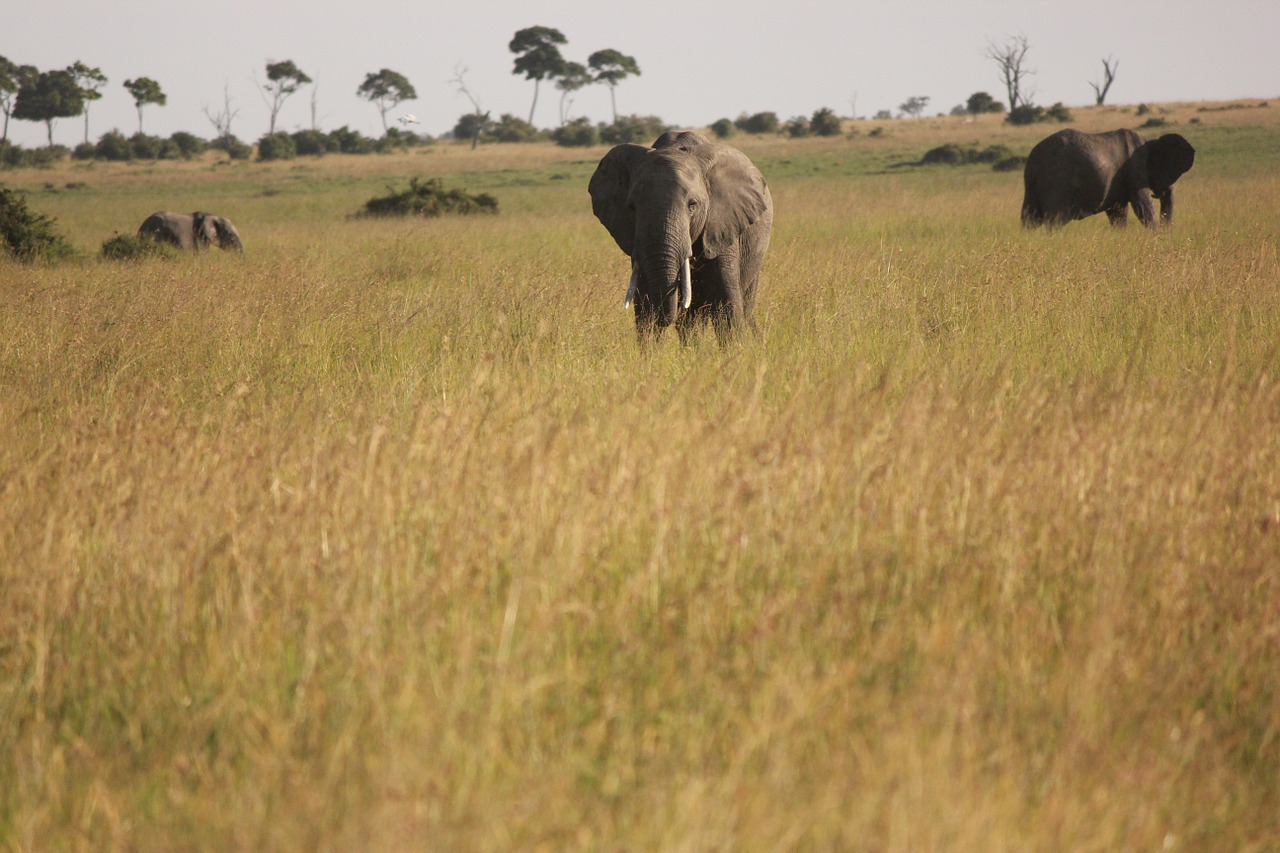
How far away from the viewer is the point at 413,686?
87.0 inches

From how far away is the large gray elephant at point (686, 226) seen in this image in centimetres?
600

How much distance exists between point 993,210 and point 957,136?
87.9 feet

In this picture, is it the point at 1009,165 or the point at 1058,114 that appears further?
the point at 1058,114

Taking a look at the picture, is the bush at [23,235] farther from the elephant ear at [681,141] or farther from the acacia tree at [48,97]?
the acacia tree at [48,97]

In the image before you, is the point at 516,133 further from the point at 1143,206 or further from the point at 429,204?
the point at 1143,206

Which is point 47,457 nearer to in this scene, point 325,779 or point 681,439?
point 681,439

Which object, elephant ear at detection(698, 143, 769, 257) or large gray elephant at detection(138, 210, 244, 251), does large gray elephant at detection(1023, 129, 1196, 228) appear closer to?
elephant ear at detection(698, 143, 769, 257)

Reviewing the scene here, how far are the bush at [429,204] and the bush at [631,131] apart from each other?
24567mm

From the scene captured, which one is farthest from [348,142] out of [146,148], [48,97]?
[48,97]

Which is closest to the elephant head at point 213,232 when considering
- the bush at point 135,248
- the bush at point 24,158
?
the bush at point 135,248

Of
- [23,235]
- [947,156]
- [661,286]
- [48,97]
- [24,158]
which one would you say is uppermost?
[48,97]

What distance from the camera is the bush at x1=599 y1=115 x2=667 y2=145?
47812 millimetres

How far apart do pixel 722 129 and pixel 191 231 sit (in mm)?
39009

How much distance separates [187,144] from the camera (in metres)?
57.3
